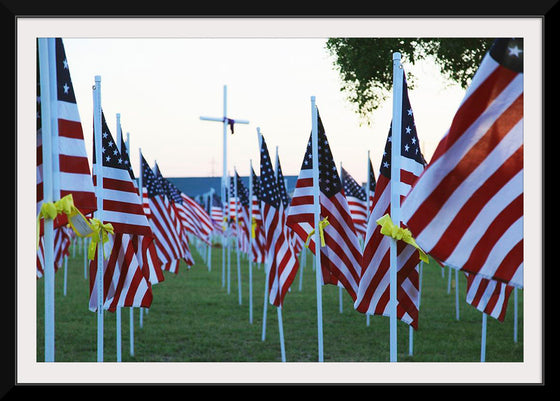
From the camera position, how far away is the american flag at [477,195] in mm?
4332

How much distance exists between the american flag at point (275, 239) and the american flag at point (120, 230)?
2143mm

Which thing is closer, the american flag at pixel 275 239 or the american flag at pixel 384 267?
the american flag at pixel 384 267

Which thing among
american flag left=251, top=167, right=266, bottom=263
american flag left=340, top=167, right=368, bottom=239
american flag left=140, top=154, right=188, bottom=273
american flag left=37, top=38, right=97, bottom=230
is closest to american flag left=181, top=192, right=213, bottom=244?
american flag left=251, top=167, right=266, bottom=263

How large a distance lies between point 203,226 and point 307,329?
10.5 m

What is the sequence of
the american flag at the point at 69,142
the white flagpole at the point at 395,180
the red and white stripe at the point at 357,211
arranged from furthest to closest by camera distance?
the red and white stripe at the point at 357,211, the white flagpole at the point at 395,180, the american flag at the point at 69,142

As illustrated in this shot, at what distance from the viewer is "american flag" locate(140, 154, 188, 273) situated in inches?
523

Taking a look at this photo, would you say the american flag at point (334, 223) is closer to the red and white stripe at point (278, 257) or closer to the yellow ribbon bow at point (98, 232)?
the red and white stripe at point (278, 257)

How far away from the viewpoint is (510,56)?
4.20 metres

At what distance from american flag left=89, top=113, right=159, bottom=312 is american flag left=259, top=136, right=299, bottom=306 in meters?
2.14

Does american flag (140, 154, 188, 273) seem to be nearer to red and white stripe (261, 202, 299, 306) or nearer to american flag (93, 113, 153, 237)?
red and white stripe (261, 202, 299, 306)

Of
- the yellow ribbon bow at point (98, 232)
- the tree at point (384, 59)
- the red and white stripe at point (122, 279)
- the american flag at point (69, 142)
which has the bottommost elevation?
the red and white stripe at point (122, 279)

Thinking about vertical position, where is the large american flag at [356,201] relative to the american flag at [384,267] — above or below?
above

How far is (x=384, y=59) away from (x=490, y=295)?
574 centimetres

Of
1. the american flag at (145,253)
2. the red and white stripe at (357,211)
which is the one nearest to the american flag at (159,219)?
the american flag at (145,253)
